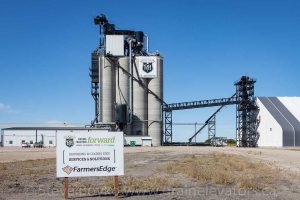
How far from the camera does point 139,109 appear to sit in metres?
109

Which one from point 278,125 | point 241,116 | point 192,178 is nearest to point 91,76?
point 241,116

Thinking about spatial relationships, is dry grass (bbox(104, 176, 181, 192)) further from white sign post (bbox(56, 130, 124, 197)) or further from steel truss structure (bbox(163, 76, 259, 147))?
steel truss structure (bbox(163, 76, 259, 147))

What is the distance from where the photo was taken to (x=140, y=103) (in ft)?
358

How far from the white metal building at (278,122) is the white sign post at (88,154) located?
85.8 meters

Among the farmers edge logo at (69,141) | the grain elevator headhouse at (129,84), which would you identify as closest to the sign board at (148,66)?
the grain elevator headhouse at (129,84)

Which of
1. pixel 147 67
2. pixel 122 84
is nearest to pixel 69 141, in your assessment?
pixel 122 84

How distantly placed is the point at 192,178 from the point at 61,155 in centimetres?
851

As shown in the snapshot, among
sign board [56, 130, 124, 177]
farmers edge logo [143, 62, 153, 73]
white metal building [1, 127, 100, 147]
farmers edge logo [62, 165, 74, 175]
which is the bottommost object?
white metal building [1, 127, 100, 147]

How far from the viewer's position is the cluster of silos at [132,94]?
354 feet

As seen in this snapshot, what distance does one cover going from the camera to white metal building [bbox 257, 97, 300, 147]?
319 feet

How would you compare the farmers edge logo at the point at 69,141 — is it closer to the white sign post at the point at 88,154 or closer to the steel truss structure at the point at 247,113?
the white sign post at the point at 88,154

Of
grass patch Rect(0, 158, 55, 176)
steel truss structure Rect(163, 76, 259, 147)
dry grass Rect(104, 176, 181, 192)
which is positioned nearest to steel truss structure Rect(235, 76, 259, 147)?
steel truss structure Rect(163, 76, 259, 147)

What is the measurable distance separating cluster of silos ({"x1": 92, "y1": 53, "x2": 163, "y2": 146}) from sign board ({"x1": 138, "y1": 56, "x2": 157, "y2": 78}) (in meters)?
0.27

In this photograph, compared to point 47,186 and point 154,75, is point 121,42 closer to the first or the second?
point 154,75
